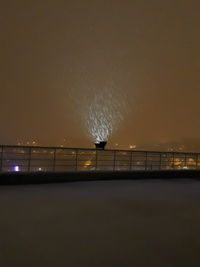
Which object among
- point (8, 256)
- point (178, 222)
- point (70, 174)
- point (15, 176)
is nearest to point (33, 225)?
point (8, 256)

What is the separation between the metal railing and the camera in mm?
8297

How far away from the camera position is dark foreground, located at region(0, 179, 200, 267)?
2854 mm

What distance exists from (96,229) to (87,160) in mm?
5528

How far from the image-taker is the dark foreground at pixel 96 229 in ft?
9.36

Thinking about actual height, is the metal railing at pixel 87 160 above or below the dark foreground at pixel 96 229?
above

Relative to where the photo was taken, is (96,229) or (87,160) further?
(87,160)

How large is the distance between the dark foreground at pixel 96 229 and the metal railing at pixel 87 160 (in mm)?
1797

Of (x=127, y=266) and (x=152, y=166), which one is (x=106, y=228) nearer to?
(x=127, y=266)

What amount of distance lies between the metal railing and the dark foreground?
1.80m

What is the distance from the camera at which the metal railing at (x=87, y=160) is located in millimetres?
8297

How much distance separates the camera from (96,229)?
3.81 meters

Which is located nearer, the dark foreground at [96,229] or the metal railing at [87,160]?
the dark foreground at [96,229]

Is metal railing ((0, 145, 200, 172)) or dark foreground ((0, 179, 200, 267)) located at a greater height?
metal railing ((0, 145, 200, 172))

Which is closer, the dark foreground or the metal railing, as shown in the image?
the dark foreground
